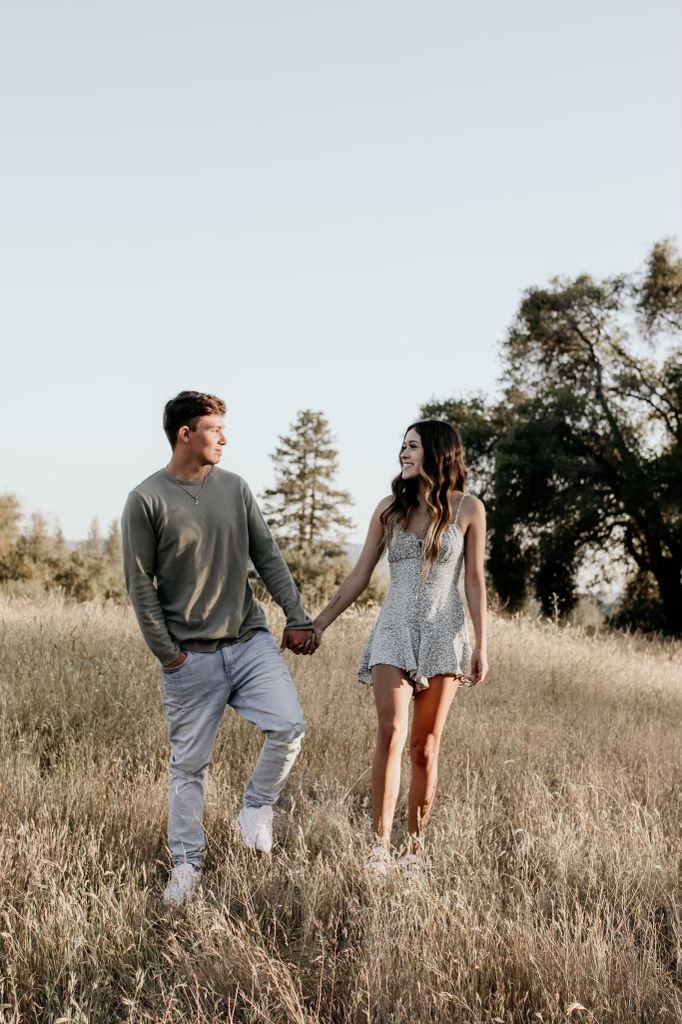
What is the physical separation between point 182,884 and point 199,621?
1158mm

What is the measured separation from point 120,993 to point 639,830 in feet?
8.59

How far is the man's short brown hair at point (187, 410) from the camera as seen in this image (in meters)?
4.39

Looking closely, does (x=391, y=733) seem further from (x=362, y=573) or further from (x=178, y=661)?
(x=178, y=661)

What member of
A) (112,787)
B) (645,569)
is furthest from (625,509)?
(112,787)

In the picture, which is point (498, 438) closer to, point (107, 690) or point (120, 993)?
point (107, 690)

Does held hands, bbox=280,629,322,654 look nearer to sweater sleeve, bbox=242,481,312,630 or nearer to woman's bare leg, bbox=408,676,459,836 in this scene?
sweater sleeve, bbox=242,481,312,630

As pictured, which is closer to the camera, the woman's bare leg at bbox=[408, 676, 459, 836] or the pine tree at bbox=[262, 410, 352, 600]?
the woman's bare leg at bbox=[408, 676, 459, 836]

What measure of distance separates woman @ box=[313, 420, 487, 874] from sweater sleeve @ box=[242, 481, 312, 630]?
0.46 m

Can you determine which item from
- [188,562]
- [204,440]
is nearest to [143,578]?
[188,562]

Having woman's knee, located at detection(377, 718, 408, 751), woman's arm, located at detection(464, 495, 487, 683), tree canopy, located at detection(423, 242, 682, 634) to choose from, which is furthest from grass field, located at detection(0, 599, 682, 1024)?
tree canopy, located at detection(423, 242, 682, 634)

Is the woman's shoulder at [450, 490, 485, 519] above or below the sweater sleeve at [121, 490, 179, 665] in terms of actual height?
above

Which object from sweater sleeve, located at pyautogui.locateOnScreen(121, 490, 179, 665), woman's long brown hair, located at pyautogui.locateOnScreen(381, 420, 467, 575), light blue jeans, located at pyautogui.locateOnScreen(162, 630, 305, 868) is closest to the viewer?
sweater sleeve, located at pyautogui.locateOnScreen(121, 490, 179, 665)

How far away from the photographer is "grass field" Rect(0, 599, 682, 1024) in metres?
3.13

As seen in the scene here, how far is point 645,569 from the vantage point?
24609 mm
